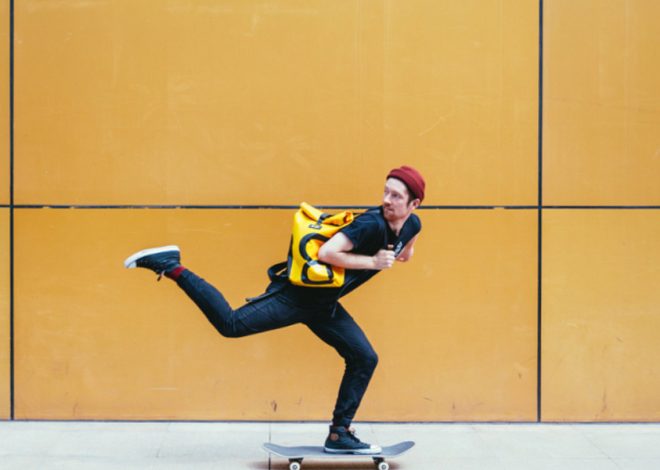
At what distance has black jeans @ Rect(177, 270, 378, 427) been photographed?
518 cm

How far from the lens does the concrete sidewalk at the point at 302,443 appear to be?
18.0ft

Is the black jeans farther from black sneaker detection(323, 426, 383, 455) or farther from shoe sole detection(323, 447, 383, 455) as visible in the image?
shoe sole detection(323, 447, 383, 455)

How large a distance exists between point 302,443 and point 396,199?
6.34 ft

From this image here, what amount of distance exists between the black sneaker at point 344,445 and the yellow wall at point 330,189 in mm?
1044

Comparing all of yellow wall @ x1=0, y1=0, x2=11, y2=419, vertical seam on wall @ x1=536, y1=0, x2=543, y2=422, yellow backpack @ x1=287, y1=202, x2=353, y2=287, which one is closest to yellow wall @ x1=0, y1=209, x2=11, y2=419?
yellow wall @ x1=0, y1=0, x2=11, y2=419

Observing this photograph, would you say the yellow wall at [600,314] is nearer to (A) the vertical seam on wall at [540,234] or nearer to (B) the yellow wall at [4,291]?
(A) the vertical seam on wall at [540,234]

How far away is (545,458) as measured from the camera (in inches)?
223

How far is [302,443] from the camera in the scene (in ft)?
19.5

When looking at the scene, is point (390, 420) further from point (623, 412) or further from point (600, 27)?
point (600, 27)

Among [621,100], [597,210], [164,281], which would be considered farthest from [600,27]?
[164,281]

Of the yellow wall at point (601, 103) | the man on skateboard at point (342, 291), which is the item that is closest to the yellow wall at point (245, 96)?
the yellow wall at point (601, 103)

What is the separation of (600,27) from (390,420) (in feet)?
10.7

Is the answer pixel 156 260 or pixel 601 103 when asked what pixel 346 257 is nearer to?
pixel 156 260

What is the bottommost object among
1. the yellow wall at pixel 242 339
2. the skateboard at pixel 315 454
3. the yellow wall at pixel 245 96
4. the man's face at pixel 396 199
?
the skateboard at pixel 315 454
